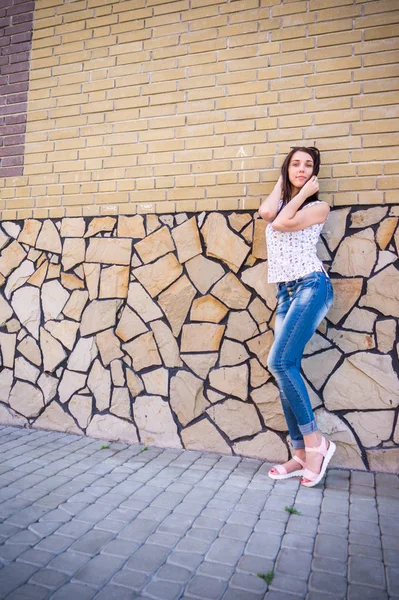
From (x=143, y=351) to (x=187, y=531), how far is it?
4.88 ft

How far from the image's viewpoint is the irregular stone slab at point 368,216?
2.86m

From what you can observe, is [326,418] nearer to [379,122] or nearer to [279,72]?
[379,122]

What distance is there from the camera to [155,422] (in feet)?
10.7

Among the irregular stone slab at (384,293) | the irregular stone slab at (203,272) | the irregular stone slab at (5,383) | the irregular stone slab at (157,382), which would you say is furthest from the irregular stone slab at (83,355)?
the irregular stone slab at (384,293)

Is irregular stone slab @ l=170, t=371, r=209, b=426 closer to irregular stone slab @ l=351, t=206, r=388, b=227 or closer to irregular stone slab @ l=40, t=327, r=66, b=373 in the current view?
irregular stone slab @ l=40, t=327, r=66, b=373

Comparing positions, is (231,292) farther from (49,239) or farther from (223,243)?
(49,239)

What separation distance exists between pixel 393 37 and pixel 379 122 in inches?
21.7

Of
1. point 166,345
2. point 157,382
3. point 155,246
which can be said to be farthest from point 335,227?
point 157,382

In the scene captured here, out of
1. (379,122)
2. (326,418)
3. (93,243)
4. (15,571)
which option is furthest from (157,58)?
(15,571)

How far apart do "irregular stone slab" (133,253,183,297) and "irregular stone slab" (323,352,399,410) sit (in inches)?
51.1

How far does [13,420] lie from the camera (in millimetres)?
3701

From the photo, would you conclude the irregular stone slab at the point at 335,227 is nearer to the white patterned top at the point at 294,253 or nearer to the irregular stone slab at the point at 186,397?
the white patterned top at the point at 294,253

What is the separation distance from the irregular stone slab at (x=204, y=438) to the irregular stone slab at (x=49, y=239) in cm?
173

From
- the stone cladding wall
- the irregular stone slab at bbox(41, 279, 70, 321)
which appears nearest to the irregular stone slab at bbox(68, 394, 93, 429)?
the stone cladding wall
